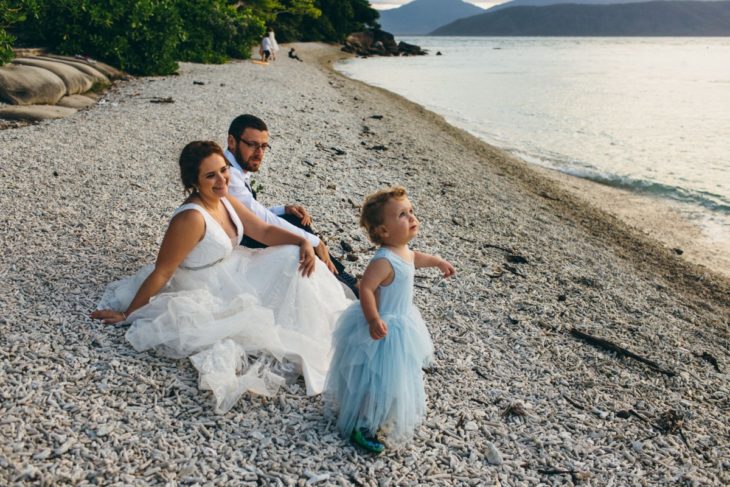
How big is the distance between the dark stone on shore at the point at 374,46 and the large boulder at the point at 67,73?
53847 millimetres

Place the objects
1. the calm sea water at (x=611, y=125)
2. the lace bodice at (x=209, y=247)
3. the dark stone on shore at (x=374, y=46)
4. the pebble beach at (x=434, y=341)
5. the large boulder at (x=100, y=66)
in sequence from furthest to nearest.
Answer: the dark stone on shore at (x=374, y=46) → the large boulder at (x=100, y=66) → the calm sea water at (x=611, y=125) → the lace bodice at (x=209, y=247) → the pebble beach at (x=434, y=341)

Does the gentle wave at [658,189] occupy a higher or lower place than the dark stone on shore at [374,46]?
lower

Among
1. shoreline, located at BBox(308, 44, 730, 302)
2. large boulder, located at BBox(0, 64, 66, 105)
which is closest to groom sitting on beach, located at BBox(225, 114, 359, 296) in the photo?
shoreline, located at BBox(308, 44, 730, 302)

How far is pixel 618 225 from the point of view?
10.7 metres

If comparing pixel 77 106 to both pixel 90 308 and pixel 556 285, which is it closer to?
pixel 90 308

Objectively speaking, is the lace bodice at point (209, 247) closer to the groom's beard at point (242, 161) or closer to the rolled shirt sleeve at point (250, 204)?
the rolled shirt sleeve at point (250, 204)

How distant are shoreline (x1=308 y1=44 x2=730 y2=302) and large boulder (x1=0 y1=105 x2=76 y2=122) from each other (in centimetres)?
1027

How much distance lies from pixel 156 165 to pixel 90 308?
16.8 feet

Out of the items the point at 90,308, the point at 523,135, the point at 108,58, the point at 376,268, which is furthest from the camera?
the point at 523,135

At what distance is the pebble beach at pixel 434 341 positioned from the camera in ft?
11.4

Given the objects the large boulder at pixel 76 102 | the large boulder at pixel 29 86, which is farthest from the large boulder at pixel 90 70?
the large boulder at pixel 29 86

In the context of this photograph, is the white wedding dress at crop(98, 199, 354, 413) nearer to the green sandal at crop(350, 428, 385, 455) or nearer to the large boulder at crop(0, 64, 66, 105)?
the green sandal at crop(350, 428, 385, 455)

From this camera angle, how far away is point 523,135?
20781 mm

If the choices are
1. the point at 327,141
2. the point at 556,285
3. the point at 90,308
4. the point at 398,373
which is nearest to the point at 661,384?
the point at 556,285
